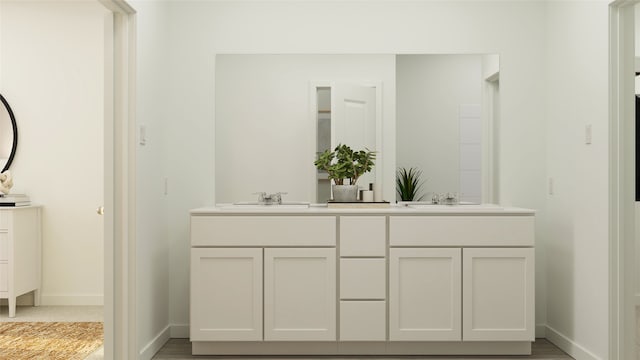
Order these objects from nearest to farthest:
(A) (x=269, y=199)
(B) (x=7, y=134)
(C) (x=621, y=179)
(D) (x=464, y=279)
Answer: (C) (x=621, y=179)
(D) (x=464, y=279)
(A) (x=269, y=199)
(B) (x=7, y=134)

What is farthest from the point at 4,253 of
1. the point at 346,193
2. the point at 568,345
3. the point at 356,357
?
the point at 568,345

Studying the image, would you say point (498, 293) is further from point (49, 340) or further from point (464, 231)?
point (49, 340)

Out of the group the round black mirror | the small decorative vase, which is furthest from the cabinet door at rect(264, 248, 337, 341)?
the round black mirror

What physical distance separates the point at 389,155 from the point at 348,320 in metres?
1.11

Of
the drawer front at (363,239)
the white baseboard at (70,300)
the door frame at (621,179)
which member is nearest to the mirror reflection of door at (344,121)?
the drawer front at (363,239)

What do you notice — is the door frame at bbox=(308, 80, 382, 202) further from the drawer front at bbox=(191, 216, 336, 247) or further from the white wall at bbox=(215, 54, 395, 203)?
the drawer front at bbox=(191, 216, 336, 247)

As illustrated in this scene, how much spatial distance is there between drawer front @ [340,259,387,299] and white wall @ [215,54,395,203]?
2.23 feet

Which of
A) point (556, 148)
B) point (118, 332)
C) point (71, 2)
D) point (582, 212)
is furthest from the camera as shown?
point (71, 2)

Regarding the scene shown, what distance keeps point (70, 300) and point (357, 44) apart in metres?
3.00

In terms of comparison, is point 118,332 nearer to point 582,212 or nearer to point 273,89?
point 273,89

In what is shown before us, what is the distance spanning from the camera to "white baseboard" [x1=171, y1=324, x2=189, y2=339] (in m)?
3.55

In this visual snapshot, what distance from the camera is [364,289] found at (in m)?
3.08

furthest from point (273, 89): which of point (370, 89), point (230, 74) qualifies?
point (370, 89)

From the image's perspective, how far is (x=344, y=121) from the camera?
3.57 m
